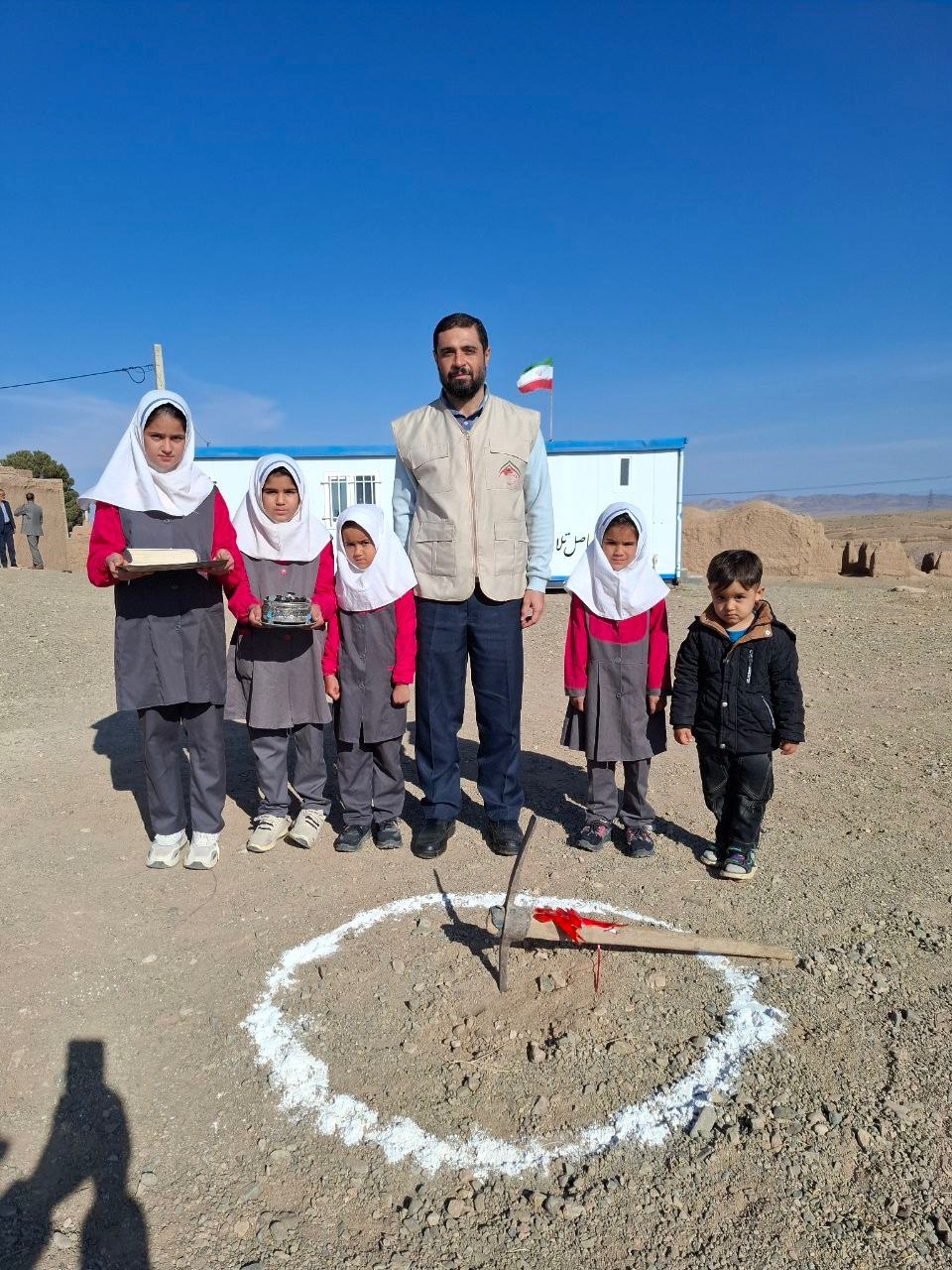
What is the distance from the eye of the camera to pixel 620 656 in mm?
3820

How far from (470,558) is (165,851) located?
1.96m

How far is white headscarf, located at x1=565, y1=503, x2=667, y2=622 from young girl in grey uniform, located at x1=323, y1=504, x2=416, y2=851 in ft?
2.69

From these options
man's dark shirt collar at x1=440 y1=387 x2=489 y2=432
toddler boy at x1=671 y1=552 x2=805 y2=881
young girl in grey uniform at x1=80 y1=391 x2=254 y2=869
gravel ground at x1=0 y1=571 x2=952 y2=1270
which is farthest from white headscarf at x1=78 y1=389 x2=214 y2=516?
toddler boy at x1=671 y1=552 x2=805 y2=881

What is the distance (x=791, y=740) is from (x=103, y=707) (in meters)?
5.42

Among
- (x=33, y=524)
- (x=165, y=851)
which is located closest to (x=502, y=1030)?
(x=165, y=851)

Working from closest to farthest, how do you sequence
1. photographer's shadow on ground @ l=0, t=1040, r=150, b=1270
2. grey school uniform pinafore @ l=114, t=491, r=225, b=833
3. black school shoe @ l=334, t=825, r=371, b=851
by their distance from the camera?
photographer's shadow on ground @ l=0, t=1040, r=150, b=1270 → grey school uniform pinafore @ l=114, t=491, r=225, b=833 → black school shoe @ l=334, t=825, r=371, b=851

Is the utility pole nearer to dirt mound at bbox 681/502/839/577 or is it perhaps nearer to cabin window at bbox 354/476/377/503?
cabin window at bbox 354/476/377/503

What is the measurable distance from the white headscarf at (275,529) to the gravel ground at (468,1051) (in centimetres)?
144

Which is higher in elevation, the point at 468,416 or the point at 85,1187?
the point at 468,416

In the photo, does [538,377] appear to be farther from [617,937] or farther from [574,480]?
[617,937]

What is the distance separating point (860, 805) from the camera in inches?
173

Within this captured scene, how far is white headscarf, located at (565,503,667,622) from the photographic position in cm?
376

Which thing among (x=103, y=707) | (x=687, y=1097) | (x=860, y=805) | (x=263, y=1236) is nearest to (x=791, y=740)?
(x=860, y=805)

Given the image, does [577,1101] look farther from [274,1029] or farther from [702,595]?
[702,595]
